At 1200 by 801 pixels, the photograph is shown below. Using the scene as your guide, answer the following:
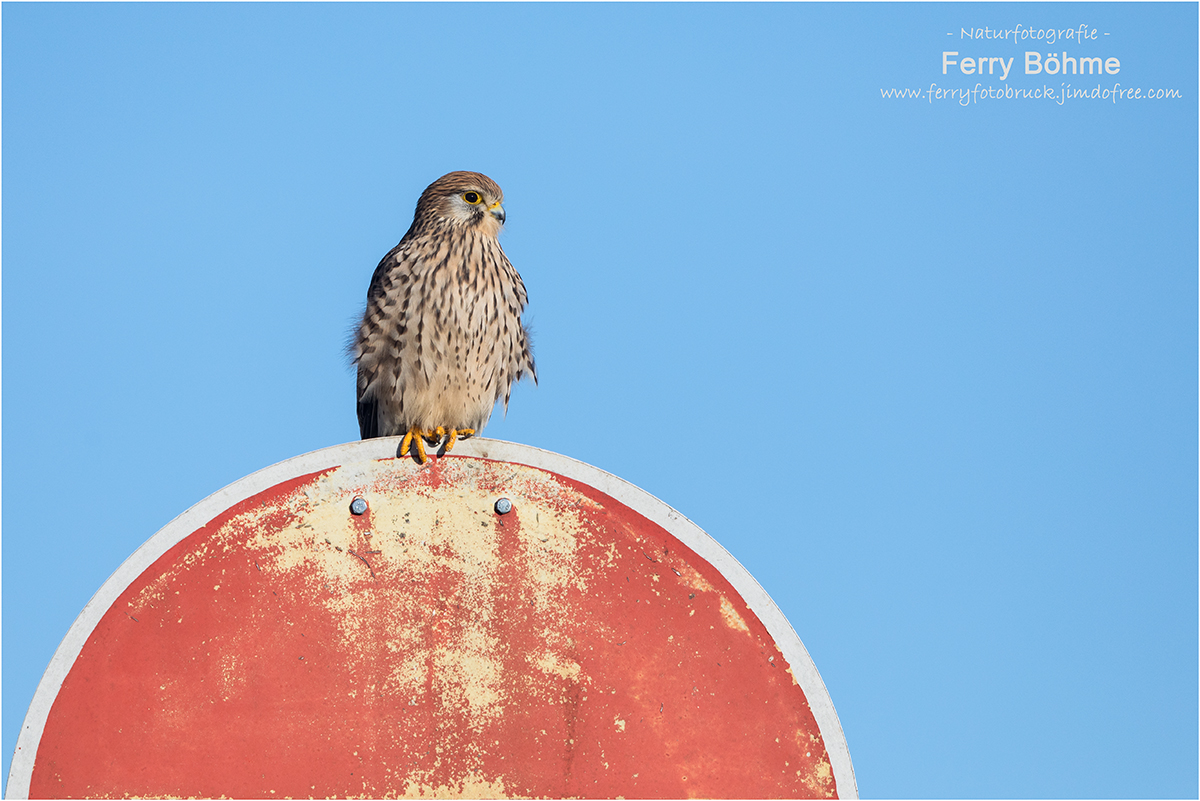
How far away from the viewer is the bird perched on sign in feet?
17.8

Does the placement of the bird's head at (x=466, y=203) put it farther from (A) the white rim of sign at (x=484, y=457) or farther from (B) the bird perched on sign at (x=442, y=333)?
(A) the white rim of sign at (x=484, y=457)

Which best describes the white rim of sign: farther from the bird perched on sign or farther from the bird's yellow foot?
the bird perched on sign

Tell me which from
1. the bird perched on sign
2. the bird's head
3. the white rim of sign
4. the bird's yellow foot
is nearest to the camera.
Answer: the white rim of sign

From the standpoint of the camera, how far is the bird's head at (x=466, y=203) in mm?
5992

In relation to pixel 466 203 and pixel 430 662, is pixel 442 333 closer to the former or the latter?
pixel 466 203

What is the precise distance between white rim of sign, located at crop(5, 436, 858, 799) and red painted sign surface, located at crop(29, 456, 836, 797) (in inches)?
1.1

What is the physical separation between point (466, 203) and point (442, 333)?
900mm

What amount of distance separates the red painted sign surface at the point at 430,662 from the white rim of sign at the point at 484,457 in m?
0.03

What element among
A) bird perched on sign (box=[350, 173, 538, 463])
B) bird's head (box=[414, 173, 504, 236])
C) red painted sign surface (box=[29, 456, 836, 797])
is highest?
bird's head (box=[414, 173, 504, 236])

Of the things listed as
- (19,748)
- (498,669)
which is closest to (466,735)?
(498,669)

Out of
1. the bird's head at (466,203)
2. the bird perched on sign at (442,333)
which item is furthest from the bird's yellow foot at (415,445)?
the bird's head at (466,203)

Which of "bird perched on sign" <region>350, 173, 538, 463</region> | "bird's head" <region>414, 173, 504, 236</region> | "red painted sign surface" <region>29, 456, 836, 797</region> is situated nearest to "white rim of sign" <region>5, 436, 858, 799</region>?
"red painted sign surface" <region>29, 456, 836, 797</region>

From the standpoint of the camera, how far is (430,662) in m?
3.80

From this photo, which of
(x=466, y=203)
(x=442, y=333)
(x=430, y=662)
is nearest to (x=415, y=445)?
(x=430, y=662)
